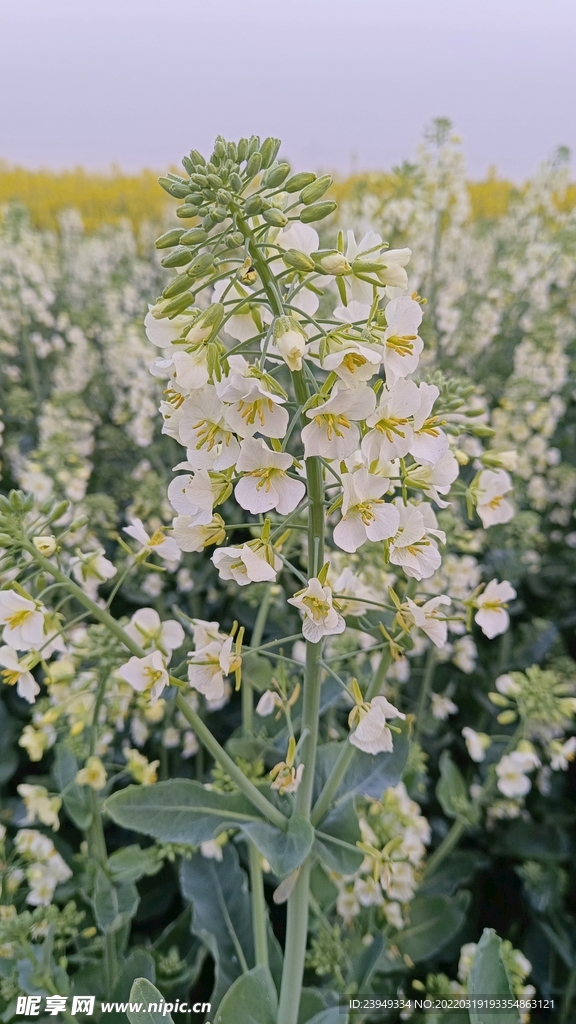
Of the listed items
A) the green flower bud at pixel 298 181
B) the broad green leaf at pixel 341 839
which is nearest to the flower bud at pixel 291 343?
the green flower bud at pixel 298 181

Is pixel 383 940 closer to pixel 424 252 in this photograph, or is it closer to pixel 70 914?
pixel 70 914

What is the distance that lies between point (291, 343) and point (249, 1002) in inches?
38.5

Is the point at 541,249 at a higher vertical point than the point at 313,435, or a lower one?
higher

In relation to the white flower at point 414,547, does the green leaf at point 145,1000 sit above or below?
below

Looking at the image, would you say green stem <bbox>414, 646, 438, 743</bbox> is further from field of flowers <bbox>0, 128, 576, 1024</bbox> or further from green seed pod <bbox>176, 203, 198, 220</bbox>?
green seed pod <bbox>176, 203, 198, 220</bbox>

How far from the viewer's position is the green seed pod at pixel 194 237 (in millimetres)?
864

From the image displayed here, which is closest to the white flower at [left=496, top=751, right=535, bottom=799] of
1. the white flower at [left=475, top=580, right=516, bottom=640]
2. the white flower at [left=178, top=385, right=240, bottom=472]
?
the white flower at [left=475, top=580, right=516, bottom=640]

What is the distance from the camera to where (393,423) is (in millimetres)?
856

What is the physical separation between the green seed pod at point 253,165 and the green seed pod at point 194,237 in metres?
0.09

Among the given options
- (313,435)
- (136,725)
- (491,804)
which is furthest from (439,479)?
(491,804)

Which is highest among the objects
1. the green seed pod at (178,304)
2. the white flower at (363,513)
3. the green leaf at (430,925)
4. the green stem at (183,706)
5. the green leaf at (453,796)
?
the green seed pod at (178,304)

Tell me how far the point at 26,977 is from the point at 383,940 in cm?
70

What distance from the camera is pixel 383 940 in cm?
145

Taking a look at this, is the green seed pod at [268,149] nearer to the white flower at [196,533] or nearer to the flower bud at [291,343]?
the flower bud at [291,343]
